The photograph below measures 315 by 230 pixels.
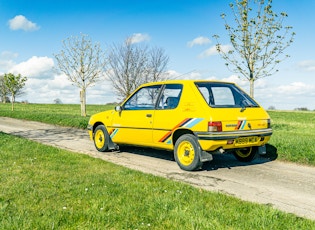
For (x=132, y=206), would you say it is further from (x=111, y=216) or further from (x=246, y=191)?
(x=246, y=191)

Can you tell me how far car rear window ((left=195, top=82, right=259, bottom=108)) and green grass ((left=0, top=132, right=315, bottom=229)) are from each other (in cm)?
218

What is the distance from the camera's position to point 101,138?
30.2 feet

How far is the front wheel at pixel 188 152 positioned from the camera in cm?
658

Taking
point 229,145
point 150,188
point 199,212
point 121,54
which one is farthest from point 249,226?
point 121,54

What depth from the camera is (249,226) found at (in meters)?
3.72

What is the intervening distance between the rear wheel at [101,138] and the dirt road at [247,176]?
193mm

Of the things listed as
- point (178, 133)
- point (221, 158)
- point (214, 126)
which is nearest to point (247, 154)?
point (221, 158)

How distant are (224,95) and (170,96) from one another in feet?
3.92

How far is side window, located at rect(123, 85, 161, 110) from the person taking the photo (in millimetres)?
7648

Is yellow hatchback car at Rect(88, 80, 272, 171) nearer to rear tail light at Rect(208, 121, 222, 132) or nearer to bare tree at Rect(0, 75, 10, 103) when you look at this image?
rear tail light at Rect(208, 121, 222, 132)

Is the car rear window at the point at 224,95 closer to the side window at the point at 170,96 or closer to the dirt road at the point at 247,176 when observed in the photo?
the side window at the point at 170,96

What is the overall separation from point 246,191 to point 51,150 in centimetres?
536

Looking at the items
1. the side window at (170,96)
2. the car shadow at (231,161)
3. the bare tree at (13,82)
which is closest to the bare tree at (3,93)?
the bare tree at (13,82)

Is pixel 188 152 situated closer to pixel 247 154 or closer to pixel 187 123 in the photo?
pixel 187 123
